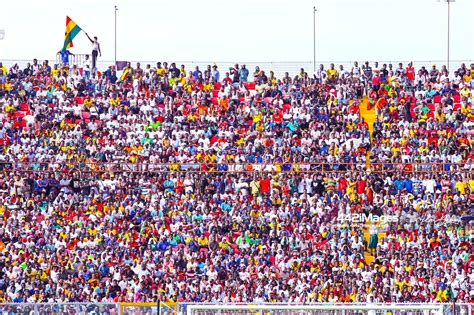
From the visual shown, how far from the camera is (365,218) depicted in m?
41.8

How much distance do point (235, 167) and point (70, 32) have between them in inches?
461

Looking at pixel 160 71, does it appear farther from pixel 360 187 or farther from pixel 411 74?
pixel 360 187

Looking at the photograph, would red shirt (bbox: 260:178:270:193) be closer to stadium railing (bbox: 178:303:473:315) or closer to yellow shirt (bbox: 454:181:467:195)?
yellow shirt (bbox: 454:181:467:195)

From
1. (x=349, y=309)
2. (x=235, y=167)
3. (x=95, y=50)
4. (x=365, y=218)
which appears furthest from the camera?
(x=95, y=50)

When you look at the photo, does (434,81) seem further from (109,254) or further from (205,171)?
(109,254)

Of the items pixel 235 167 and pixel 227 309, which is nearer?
pixel 227 309

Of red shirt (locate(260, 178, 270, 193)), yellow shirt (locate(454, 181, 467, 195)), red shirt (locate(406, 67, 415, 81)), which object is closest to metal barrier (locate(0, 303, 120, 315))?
red shirt (locate(260, 178, 270, 193))

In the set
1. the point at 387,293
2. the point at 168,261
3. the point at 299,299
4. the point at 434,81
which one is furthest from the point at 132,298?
the point at 434,81

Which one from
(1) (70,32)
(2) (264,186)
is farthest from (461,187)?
(1) (70,32)

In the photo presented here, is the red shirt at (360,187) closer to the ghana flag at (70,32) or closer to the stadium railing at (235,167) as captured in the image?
the stadium railing at (235,167)

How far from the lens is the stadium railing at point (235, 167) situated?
43.9 meters

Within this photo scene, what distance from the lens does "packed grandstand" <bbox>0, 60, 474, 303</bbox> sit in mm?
38281

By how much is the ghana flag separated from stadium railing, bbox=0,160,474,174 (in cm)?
910

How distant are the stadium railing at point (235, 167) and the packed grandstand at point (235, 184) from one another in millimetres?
45
